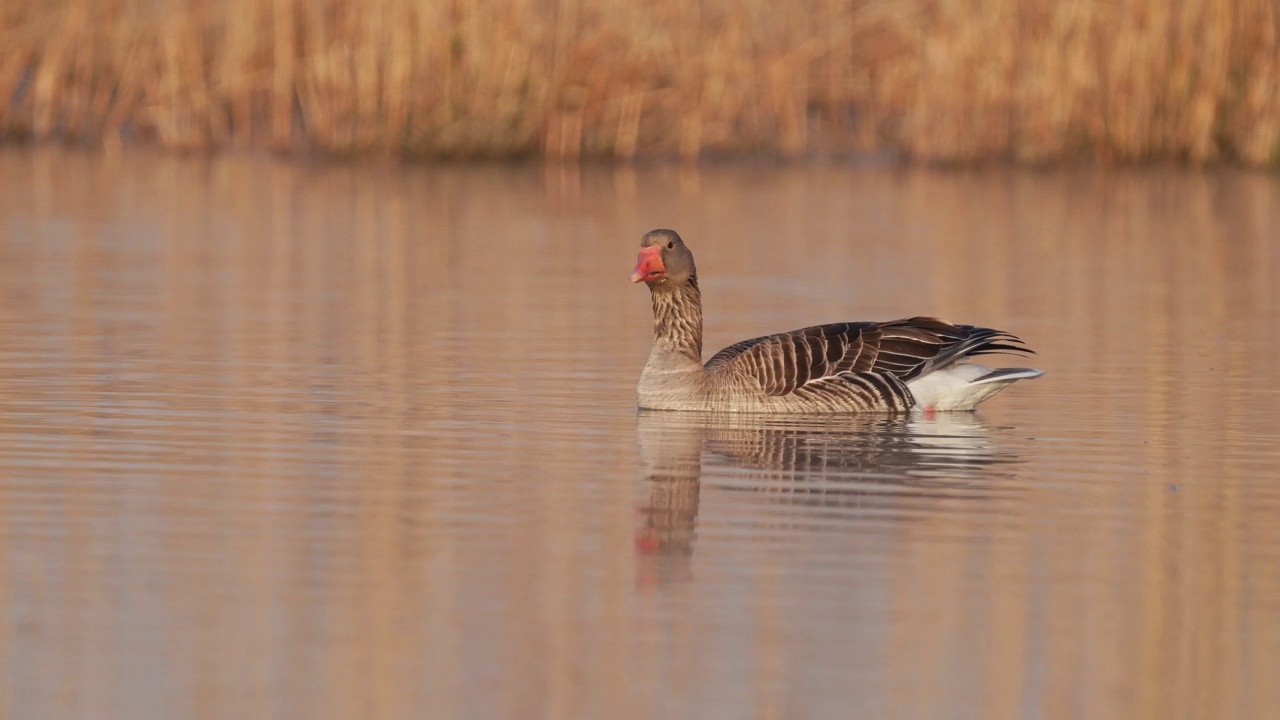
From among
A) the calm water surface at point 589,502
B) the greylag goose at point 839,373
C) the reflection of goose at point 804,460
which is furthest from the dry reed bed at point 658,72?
the reflection of goose at point 804,460

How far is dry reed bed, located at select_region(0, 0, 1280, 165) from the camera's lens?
27.4m

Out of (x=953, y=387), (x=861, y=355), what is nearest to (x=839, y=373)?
(x=861, y=355)

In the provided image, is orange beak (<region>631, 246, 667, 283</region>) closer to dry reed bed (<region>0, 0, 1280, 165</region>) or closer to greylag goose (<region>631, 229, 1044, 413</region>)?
greylag goose (<region>631, 229, 1044, 413</region>)

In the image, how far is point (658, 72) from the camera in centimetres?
2803

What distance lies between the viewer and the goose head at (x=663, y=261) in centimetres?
1170

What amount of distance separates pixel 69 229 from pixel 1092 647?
15685 millimetres

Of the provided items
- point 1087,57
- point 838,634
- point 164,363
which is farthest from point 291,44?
point 838,634

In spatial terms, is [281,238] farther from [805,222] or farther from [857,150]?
[857,150]

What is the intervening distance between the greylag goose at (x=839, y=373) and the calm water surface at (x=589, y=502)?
16 cm

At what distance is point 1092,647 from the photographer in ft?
21.2

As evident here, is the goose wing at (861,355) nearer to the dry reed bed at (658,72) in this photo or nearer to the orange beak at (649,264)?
the orange beak at (649,264)

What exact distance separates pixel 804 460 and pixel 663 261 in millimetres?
2273

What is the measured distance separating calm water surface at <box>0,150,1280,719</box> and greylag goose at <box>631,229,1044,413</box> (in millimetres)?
162

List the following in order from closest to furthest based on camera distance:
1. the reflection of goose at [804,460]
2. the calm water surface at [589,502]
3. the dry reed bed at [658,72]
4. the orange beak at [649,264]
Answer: the calm water surface at [589,502]
the reflection of goose at [804,460]
the orange beak at [649,264]
the dry reed bed at [658,72]
